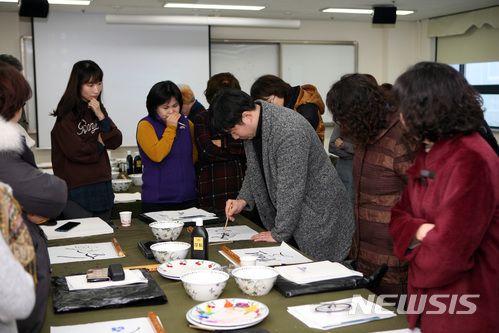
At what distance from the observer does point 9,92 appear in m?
1.29

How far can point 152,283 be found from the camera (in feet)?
5.09

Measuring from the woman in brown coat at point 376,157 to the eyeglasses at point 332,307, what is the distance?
1.88 ft

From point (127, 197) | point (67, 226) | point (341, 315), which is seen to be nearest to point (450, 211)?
point (341, 315)

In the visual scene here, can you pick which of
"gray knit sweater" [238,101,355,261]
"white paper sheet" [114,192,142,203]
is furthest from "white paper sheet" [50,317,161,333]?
"white paper sheet" [114,192,142,203]

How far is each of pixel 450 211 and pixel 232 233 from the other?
123cm

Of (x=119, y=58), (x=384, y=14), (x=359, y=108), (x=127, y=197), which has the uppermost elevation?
(x=384, y=14)

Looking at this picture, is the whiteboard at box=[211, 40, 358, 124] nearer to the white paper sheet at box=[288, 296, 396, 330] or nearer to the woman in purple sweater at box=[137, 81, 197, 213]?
the woman in purple sweater at box=[137, 81, 197, 213]

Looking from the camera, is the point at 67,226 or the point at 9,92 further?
the point at 67,226

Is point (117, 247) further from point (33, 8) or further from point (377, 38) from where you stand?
point (377, 38)

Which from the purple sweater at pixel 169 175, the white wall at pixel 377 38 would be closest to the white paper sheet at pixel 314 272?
the purple sweater at pixel 169 175

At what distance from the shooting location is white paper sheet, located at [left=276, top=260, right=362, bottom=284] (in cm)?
156

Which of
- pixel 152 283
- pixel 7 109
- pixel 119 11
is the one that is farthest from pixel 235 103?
pixel 119 11

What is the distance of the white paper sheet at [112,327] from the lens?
127 centimetres

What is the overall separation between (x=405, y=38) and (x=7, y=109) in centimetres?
765
